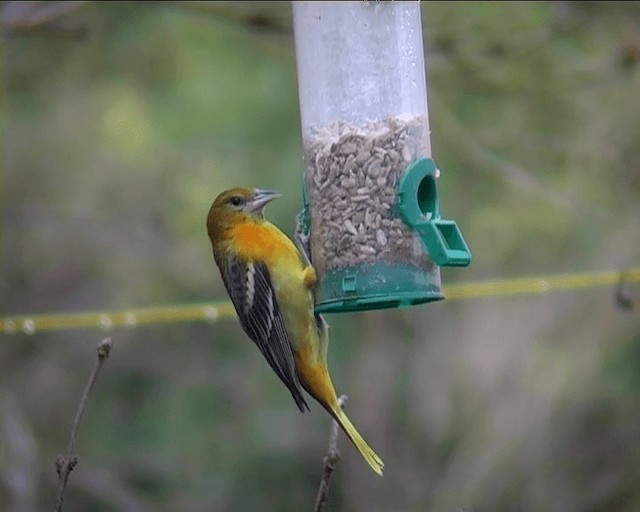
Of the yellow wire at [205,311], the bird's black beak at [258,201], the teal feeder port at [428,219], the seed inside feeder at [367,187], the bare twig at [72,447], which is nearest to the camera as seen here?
the bare twig at [72,447]

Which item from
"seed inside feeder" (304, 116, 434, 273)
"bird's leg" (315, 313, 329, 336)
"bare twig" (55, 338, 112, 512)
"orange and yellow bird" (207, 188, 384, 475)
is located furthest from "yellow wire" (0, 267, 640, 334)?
"bare twig" (55, 338, 112, 512)

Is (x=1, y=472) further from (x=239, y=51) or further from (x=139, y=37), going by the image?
(x=239, y=51)

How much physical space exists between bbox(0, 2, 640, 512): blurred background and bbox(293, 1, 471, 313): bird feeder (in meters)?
2.50

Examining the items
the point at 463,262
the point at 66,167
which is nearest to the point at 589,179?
the point at 66,167

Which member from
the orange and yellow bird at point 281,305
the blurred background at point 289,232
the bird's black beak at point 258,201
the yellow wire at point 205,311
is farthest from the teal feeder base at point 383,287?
the blurred background at point 289,232

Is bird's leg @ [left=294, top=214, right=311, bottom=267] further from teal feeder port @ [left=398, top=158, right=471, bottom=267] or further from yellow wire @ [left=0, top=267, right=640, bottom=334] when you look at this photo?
yellow wire @ [left=0, top=267, right=640, bottom=334]

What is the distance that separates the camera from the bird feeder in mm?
5723

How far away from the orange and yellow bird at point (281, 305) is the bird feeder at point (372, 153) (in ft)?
0.78

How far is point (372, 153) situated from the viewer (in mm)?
5852

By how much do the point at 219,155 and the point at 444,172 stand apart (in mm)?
1736

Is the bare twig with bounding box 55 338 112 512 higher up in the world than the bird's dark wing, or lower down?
higher up

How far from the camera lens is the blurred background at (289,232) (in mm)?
8859

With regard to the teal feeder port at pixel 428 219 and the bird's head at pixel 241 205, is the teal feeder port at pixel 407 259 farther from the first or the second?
the bird's head at pixel 241 205

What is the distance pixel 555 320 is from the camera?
33.8ft
